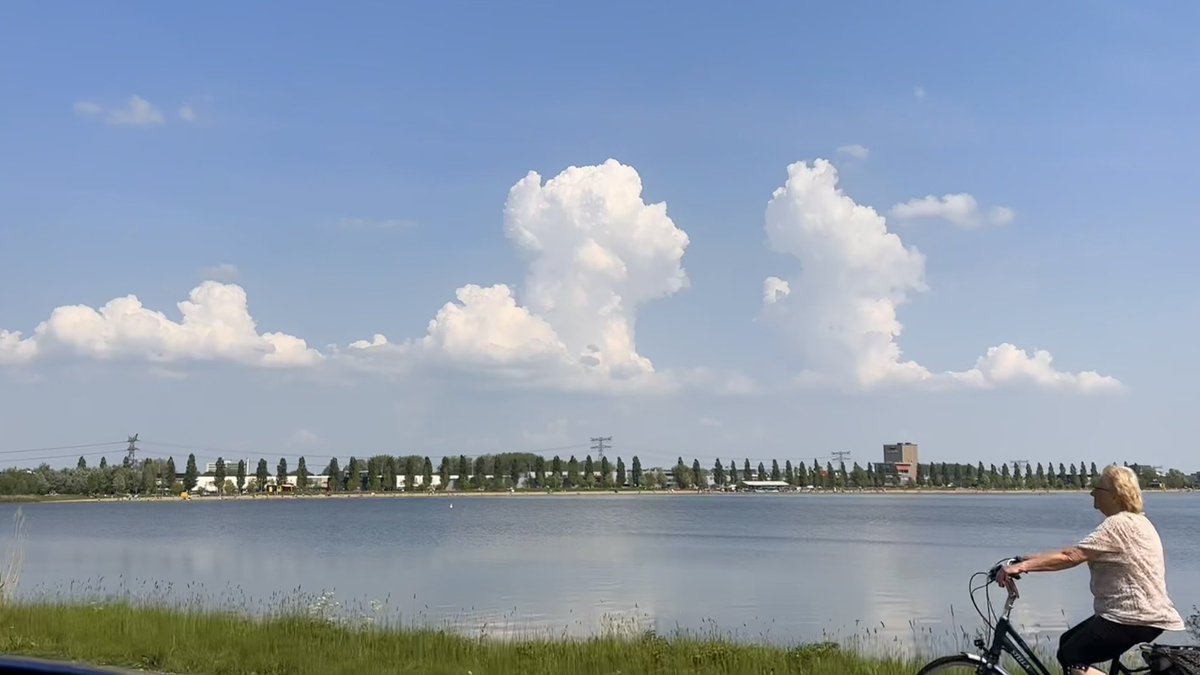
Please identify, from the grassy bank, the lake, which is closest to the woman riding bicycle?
the grassy bank

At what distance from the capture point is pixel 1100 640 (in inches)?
275

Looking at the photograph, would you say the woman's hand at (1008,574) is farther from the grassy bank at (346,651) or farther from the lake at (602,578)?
the lake at (602,578)

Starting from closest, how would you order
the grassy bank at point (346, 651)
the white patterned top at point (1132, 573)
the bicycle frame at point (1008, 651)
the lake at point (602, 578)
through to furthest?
the white patterned top at point (1132, 573) < the bicycle frame at point (1008, 651) < the grassy bank at point (346, 651) < the lake at point (602, 578)

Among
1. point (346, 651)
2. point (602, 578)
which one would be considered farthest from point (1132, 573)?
point (602, 578)

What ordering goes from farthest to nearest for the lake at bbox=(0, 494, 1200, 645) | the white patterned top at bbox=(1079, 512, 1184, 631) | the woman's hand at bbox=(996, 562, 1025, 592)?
the lake at bbox=(0, 494, 1200, 645)
the woman's hand at bbox=(996, 562, 1025, 592)
the white patterned top at bbox=(1079, 512, 1184, 631)

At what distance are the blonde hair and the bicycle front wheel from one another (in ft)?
4.88

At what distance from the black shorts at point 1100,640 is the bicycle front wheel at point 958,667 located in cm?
52

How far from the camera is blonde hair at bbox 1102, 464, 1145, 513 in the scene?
6.99 meters

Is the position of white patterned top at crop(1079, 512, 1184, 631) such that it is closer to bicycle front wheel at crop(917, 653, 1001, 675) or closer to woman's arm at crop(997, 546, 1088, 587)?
woman's arm at crop(997, 546, 1088, 587)

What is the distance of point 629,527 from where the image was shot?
279 feet

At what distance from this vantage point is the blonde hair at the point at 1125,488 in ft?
22.9

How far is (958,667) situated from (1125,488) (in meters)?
1.83

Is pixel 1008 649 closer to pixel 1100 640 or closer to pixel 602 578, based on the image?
pixel 1100 640

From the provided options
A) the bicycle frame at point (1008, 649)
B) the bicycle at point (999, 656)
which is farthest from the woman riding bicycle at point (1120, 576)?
the bicycle frame at point (1008, 649)
